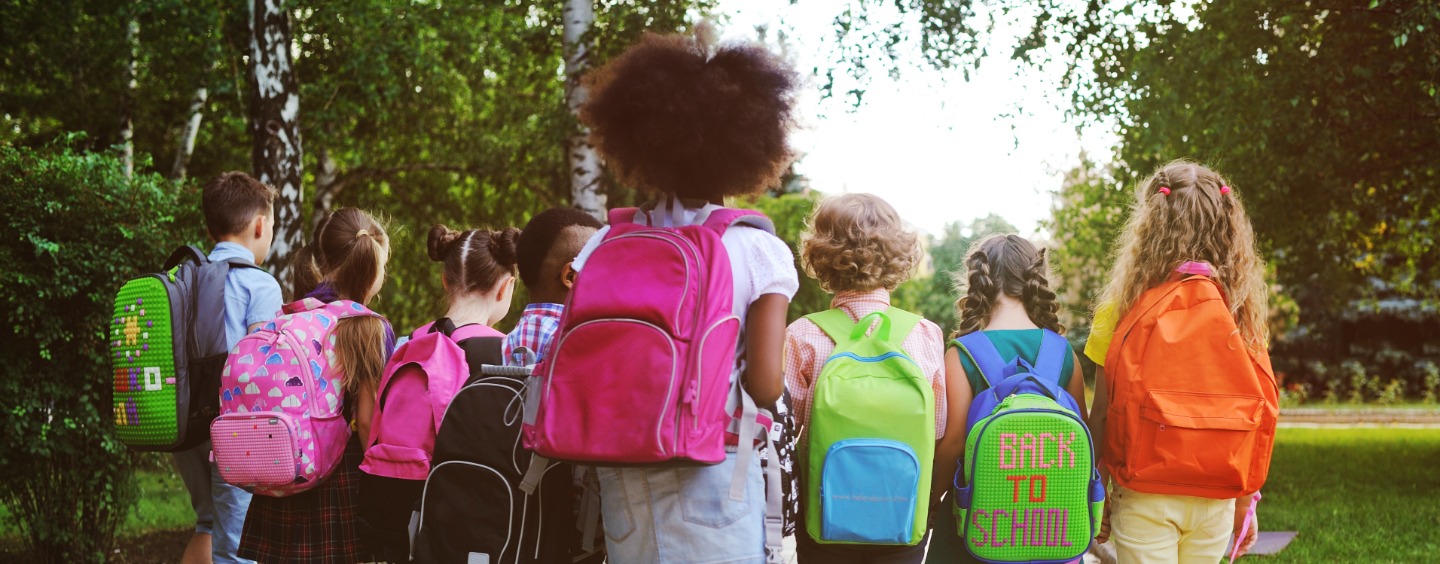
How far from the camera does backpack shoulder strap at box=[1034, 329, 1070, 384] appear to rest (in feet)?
10.7

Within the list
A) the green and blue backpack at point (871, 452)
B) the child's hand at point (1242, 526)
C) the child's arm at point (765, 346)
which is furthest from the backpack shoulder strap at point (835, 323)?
the child's hand at point (1242, 526)

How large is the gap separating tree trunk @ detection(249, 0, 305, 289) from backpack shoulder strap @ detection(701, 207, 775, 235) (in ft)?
17.1

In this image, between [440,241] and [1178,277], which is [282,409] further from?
[1178,277]

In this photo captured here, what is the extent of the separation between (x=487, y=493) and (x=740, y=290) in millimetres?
901

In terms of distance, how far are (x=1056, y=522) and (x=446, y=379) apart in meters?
1.75

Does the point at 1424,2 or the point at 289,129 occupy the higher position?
the point at 1424,2

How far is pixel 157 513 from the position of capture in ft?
30.5

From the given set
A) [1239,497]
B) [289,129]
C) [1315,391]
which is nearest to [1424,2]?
[1239,497]

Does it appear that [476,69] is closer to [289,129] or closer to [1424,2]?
[289,129]

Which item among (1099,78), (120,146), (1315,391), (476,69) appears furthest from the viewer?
(1315,391)

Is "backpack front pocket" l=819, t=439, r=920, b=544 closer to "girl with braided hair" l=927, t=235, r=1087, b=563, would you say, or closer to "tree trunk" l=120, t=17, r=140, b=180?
"girl with braided hair" l=927, t=235, r=1087, b=563

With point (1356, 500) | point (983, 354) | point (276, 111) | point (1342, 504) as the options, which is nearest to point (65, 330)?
point (276, 111)

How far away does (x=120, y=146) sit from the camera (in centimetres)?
685

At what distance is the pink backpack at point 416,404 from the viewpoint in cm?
314
